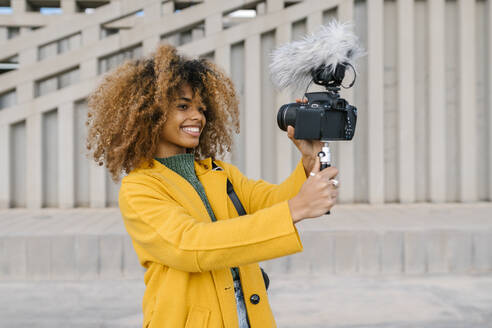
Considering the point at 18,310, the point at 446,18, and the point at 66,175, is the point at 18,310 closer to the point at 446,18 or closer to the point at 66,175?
the point at 66,175

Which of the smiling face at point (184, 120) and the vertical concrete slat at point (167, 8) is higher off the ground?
the vertical concrete slat at point (167, 8)

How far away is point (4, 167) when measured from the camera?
5137mm

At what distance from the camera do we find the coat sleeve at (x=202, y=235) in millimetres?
1186

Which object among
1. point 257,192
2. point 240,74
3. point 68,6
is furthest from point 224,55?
point 257,192

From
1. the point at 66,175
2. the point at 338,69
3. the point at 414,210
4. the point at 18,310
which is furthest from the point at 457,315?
the point at 66,175

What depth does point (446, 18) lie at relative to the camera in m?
5.37

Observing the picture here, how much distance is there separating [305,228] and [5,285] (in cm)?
223

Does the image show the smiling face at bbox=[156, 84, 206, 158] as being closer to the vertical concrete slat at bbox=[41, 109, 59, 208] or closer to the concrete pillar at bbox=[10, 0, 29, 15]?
the vertical concrete slat at bbox=[41, 109, 59, 208]

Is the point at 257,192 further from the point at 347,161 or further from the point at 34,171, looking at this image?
the point at 34,171

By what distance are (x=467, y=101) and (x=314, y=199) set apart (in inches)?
183

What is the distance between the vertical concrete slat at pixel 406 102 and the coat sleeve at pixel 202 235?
426 cm

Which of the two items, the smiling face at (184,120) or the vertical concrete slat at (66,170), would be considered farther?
the vertical concrete slat at (66,170)

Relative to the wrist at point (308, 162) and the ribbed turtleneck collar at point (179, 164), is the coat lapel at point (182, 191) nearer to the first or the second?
the ribbed turtleneck collar at point (179, 164)

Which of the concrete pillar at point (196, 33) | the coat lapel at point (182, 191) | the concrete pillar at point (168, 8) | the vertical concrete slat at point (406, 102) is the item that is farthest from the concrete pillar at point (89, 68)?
the coat lapel at point (182, 191)
